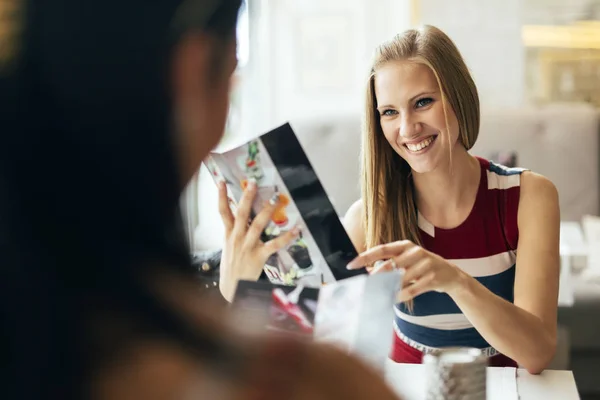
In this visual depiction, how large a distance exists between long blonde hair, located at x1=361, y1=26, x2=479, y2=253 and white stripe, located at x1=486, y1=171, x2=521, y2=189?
0.08 meters

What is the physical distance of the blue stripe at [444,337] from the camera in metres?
1.46

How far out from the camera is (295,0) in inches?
159

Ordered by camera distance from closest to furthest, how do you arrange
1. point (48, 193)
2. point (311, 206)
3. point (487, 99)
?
1. point (48, 193)
2. point (311, 206)
3. point (487, 99)

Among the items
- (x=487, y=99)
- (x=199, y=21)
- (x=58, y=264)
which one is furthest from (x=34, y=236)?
(x=487, y=99)

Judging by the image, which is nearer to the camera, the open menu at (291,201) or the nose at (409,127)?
the open menu at (291,201)

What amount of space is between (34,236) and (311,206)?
68 centimetres

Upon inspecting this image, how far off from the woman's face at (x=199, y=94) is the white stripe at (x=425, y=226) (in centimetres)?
117

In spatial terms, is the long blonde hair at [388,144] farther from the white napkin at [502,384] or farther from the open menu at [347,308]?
the open menu at [347,308]

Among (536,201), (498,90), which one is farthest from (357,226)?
(498,90)

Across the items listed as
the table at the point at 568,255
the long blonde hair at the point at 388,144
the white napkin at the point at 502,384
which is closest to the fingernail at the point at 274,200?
the white napkin at the point at 502,384

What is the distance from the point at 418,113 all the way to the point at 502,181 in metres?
0.22

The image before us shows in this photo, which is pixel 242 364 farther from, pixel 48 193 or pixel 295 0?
pixel 295 0

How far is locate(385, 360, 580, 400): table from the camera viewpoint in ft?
3.64

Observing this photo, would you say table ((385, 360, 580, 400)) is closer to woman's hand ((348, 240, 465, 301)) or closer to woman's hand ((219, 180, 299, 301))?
woman's hand ((348, 240, 465, 301))
